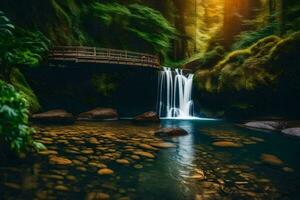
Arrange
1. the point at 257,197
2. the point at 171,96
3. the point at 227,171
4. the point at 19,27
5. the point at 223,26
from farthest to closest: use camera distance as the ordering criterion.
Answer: the point at 223,26 → the point at 171,96 → the point at 19,27 → the point at 227,171 → the point at 257,197

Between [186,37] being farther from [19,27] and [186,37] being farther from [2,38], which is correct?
[2,38]

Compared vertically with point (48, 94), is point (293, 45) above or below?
above

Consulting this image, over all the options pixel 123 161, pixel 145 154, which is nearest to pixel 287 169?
pixel 145 154

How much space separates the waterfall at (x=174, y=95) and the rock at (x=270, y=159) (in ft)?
38.8

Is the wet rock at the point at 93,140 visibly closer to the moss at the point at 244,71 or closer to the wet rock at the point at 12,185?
A: the wet rock at the point at 12,185

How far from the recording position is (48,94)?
56.4 feet

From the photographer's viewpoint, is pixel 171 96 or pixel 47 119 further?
pixel 171 96

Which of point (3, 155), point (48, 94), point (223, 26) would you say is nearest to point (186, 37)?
point (223, 26)

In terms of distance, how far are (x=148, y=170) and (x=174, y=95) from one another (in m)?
14.4

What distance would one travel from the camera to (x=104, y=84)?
19.2 metres

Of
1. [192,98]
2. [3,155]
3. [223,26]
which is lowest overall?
[3,155]

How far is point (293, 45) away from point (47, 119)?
512 inches

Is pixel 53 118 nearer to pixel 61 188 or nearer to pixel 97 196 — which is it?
pixel 61 188

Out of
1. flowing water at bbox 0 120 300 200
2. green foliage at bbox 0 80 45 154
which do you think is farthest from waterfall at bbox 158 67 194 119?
green foliage at bbox 0 80 45 154
